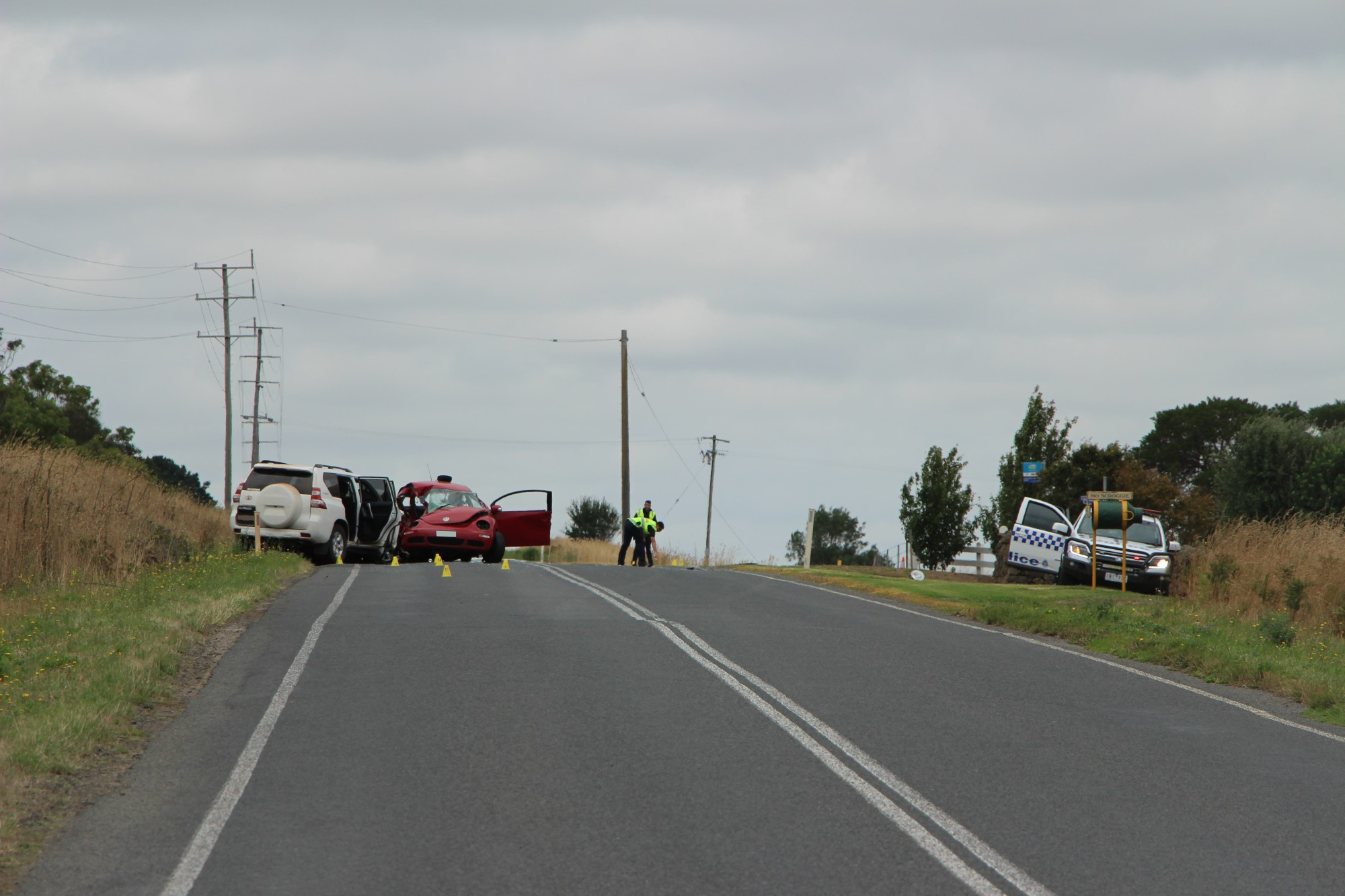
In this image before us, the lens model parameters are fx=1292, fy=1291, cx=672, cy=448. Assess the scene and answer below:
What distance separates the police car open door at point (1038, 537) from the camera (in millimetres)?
26547

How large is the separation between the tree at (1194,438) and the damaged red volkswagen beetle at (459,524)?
50842mm

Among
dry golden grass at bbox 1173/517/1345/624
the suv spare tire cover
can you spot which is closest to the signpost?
dry golden grass at bbox 1173/517/1345/624

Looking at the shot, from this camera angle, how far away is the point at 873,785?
736 cm

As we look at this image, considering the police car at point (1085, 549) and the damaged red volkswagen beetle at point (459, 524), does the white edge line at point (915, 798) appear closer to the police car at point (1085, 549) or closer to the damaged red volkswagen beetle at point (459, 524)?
the police car at point (1085, 549)

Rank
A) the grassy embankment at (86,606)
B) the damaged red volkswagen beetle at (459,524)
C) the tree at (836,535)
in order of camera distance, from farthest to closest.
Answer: the tree at (836,535)
the damaged red volkswagen beetle at (459,524)
the grassy embankment at (86,606)

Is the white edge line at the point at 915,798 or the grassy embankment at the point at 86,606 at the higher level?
the grassy embankment at the point at 86,606

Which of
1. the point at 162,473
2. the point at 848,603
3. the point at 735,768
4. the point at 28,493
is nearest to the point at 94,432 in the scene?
the point at 162,473

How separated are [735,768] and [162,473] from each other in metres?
70.9

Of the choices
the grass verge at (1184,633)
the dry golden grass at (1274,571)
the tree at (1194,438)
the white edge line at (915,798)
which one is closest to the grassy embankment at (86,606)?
the white edge line at (915,798)

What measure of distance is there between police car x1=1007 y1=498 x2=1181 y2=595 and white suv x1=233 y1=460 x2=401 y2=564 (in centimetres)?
1389

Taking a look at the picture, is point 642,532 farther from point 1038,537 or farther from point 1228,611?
point 1228,611

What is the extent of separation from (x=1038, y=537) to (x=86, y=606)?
18.7 m

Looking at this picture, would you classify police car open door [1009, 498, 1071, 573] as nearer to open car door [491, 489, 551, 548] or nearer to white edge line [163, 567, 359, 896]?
open car door [491, 489, 551, 548]

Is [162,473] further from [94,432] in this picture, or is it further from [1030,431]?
[1030,431]
